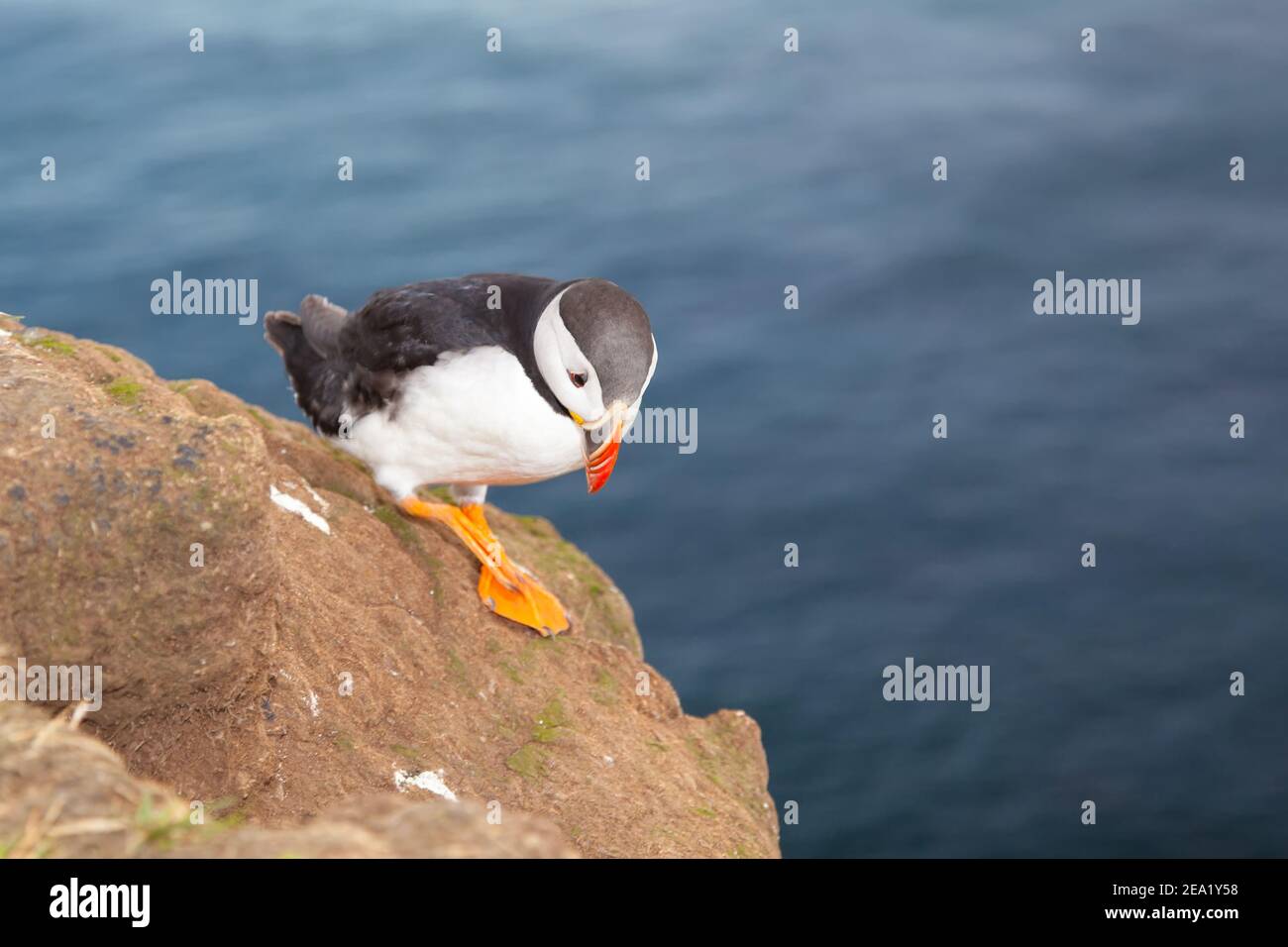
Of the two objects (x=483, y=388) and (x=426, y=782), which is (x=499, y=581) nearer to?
(x=483, y=388)

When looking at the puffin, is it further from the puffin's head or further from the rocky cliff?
the rocky cliff

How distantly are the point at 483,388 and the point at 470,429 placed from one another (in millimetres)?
233

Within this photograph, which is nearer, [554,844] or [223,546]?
[554,844]

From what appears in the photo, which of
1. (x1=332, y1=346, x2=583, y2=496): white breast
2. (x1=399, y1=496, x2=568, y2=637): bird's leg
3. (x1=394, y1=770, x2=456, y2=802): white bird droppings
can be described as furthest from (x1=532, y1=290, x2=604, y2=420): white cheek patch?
(x1=394, y1=770, x2=456, y2=802): white bird droppings

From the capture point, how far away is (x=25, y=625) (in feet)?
15.3

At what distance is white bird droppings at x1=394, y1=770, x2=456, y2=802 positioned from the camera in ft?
19.4

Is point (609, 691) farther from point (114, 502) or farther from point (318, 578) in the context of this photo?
point (114, 502)

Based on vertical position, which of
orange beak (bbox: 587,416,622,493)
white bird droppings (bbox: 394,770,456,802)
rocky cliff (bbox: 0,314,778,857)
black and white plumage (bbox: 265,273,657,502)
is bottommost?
white bird droppings (bbox: 394,770,456,802)

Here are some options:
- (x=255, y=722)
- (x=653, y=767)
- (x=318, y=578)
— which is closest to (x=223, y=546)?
(x=255, y=722)

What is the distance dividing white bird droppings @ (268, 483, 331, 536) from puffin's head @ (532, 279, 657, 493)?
1409 millimetres

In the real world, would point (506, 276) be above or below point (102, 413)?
above
